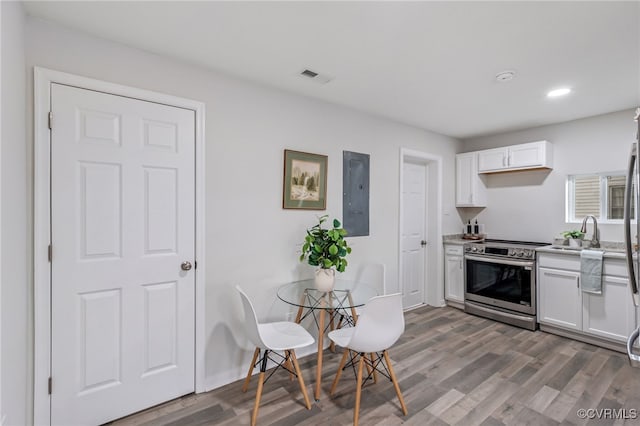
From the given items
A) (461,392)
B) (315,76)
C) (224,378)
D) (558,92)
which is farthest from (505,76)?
(224,378)

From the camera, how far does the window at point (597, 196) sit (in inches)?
135

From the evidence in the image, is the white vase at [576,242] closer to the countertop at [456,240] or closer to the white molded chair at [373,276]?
the countertop at [456,240]

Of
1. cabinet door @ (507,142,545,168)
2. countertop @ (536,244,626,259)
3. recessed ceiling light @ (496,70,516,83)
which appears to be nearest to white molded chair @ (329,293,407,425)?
recessed ceiling light @ (496,70,516,83)

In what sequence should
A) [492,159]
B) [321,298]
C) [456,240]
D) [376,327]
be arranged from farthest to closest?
[456,240]
[492,159]
[321,298]
[376,327]

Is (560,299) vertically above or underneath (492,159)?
underneath

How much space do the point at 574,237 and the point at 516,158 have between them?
1.13m

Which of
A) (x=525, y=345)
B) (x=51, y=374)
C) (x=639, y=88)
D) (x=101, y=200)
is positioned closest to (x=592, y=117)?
(x=639, y=88)

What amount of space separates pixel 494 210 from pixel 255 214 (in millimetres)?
3584

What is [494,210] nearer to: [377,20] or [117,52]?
[377,20]

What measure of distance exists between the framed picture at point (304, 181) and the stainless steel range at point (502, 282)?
2281mm

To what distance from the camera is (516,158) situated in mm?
3926

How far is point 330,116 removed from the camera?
3.08 m

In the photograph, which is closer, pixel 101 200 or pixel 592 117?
pixel 101 200

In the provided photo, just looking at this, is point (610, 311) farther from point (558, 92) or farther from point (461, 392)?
point (558, 92)
